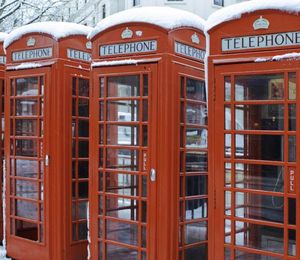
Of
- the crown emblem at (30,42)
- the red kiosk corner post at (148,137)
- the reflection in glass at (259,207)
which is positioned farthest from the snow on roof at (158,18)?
the reflection in glass at (259,207)

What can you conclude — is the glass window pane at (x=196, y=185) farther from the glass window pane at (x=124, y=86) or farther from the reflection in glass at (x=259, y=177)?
the glass window pane at (x=124, y=86)

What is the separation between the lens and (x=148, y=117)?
432cm

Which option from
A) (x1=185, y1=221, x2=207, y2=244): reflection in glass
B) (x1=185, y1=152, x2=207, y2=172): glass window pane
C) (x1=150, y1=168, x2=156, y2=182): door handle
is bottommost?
(x1=185, y1=221, x2=207, y2=244): reflection in glass

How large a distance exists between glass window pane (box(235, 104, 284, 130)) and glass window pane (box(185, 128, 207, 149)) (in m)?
0.83

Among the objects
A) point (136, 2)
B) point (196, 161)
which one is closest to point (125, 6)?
point (136, 2)

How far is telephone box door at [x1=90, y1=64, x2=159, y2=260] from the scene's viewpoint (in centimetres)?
432

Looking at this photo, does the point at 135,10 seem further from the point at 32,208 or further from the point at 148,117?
the point at 32,208

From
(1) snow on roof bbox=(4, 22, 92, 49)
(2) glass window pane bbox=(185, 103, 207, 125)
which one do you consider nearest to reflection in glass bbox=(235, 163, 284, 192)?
(2) glass window pane bbox=(185, 103, 207, 125)

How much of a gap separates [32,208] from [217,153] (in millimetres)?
2461

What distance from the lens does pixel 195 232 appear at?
472 centimetres

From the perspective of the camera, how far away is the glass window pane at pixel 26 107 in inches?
209

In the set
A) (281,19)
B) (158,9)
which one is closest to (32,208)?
(158,9)

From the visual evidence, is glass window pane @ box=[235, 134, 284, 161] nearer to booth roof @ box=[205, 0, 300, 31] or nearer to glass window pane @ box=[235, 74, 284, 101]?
glass window pane @ box=[235, 74, 284, 101]

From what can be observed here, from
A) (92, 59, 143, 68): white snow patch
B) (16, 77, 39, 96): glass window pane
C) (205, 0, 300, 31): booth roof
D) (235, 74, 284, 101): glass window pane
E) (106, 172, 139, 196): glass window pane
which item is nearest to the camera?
(205, 0, 300, 31): booth roof
